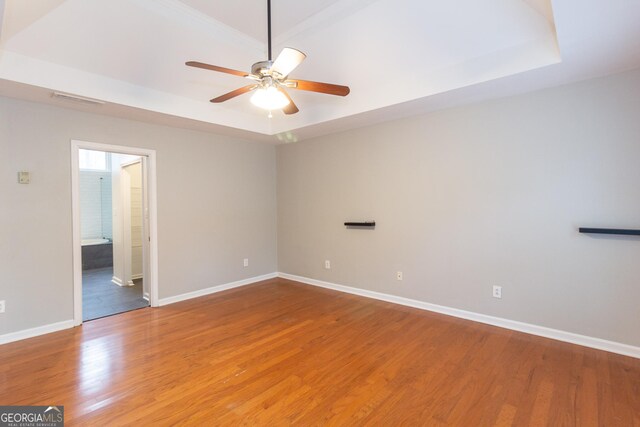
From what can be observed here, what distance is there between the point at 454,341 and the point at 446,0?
2.88 metres

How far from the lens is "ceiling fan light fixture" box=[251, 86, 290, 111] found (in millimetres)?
2291

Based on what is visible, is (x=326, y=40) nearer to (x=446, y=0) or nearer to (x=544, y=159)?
(x=446, y=0)

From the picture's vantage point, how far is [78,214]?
11.2 ft

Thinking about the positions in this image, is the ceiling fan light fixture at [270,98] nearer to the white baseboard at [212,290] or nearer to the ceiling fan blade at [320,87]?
the ceiling fan blade at [320,87]

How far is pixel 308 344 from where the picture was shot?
291cm

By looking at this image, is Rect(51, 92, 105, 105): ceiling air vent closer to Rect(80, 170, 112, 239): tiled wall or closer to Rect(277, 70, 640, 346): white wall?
Rect(277, 70, 640, 346): white wall

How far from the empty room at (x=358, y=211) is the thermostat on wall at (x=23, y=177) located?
25mm

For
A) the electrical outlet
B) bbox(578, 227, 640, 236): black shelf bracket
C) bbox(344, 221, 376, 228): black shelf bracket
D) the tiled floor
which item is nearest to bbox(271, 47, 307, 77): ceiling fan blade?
bbox(344, 221, 376, 228): black shelf bracket

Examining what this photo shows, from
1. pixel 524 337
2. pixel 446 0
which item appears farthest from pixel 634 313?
pixel 446 0

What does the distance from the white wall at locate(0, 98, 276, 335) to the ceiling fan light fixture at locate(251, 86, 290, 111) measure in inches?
90.1

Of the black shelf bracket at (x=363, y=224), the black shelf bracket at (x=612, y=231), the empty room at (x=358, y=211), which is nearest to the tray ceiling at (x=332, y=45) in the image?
the empty room at (x=358, y=211)

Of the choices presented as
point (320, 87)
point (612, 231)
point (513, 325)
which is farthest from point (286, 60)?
point (513, 325)

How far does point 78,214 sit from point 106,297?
5.45 ft

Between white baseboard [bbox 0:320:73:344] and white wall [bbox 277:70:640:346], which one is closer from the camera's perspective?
white wall [bbox 277:70:640:346]
